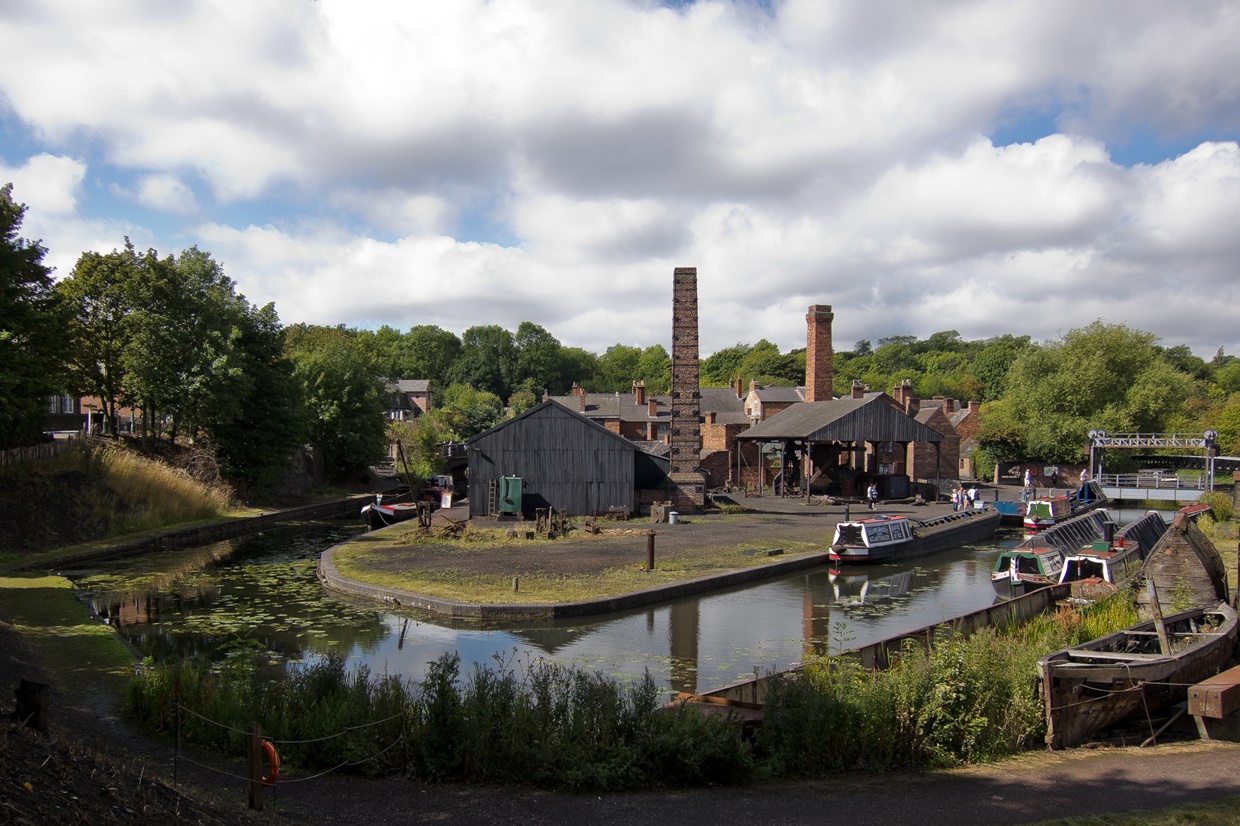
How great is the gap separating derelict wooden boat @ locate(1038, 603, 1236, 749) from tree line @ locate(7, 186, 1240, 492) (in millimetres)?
23930

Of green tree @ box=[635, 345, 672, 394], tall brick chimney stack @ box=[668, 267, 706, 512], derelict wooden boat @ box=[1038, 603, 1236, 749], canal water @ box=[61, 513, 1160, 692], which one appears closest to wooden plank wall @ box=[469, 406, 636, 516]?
tall brick chimney stack @ box=[668, 267, 706, 512]

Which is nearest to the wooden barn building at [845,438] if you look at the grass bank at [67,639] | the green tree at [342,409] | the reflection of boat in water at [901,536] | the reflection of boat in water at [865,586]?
the reflection of boat in water at [901,536]

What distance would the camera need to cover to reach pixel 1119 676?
1090 cm

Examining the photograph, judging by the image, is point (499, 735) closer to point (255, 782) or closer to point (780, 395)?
point (255, 782)

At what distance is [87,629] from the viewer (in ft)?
48.1

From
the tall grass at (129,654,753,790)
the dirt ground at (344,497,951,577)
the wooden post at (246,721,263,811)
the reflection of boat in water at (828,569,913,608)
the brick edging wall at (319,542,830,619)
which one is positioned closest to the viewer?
the wooden post at (246,721,263,811)

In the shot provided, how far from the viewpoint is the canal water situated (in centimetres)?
1459

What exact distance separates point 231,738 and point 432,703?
239 cm

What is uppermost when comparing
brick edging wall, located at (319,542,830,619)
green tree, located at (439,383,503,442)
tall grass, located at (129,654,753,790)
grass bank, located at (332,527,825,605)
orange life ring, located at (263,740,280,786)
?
green tree, located at (439,383,503,442)

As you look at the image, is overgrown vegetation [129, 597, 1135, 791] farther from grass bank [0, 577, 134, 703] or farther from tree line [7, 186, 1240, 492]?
tree line [7, 186, 1240, 492]

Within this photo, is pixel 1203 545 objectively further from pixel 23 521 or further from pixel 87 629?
pixel 23 521

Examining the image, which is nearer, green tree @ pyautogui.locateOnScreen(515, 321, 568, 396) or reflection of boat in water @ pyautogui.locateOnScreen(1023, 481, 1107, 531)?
reflection of boat in water @ pyautogui.locateOnScreen(1023, 481, 1107, 531)

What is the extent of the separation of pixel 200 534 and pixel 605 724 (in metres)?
26.7

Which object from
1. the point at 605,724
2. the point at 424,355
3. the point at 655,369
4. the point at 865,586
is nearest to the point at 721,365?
the point at 655,369
